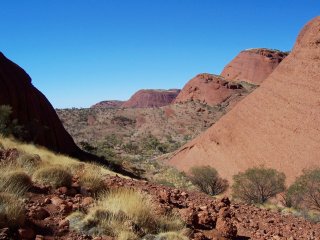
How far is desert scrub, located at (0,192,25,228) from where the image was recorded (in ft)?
14.5

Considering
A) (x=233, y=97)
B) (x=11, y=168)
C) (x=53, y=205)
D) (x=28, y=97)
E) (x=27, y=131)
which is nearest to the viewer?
(x=53, y=205)

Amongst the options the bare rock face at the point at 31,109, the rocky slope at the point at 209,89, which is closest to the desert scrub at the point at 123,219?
the bare rock face at the point at 31,109

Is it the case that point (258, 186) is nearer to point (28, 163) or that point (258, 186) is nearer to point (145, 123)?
point (28, 163)

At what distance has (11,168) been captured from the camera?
630cm

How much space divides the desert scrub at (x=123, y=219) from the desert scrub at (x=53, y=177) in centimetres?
94

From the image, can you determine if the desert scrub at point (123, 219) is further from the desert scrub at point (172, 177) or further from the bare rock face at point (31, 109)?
the desert scrub at point (172, 177)

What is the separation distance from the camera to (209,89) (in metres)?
86.5

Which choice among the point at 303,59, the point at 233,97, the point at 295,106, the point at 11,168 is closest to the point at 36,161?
the point at 11,168

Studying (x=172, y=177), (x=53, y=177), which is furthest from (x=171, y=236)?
(x=172, y=177)

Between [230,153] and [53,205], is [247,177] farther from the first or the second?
[53,205]

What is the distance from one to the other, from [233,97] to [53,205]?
77673 mm

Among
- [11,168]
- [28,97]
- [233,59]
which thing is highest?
[233,59]

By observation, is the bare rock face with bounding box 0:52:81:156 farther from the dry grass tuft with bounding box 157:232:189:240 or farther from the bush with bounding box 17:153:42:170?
the dry grass tuft with bounding box 157:232:189:240

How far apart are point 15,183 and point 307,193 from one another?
18542mm
